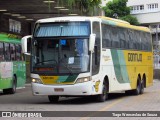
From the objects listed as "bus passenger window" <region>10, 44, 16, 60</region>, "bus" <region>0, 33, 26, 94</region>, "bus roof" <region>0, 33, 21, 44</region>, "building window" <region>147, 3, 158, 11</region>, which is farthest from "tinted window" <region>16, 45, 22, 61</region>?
"building window" <region>147, 3, 158, 11</region>

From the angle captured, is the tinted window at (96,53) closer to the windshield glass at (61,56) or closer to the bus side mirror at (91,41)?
the windshield glass at (61,56)

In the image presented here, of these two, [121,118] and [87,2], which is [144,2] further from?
[121,118]

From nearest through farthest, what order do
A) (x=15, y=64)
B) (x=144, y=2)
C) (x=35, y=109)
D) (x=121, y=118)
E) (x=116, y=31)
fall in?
(x=121, y=118) → (x=35, y=109) → (x=116, y=31) → (x=15, y=64) → (x=144, y=2)

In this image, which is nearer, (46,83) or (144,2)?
(46,83)

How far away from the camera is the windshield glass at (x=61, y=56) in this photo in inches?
763

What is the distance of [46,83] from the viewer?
19.6 meters

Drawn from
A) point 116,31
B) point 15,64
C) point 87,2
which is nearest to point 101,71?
point 116,31

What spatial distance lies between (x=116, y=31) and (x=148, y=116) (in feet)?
27.6

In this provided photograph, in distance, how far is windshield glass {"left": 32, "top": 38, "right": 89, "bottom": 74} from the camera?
19.4m

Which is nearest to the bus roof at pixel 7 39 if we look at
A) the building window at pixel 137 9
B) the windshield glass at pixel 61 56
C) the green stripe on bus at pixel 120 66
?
the green stripe on bus at pixel 120 66

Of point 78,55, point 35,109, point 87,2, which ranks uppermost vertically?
point 87,2

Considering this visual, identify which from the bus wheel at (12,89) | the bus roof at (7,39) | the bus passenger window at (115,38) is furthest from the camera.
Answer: the bus wheel at (12,89)

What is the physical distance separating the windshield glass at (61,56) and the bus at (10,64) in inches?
239

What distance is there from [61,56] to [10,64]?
796 cm
